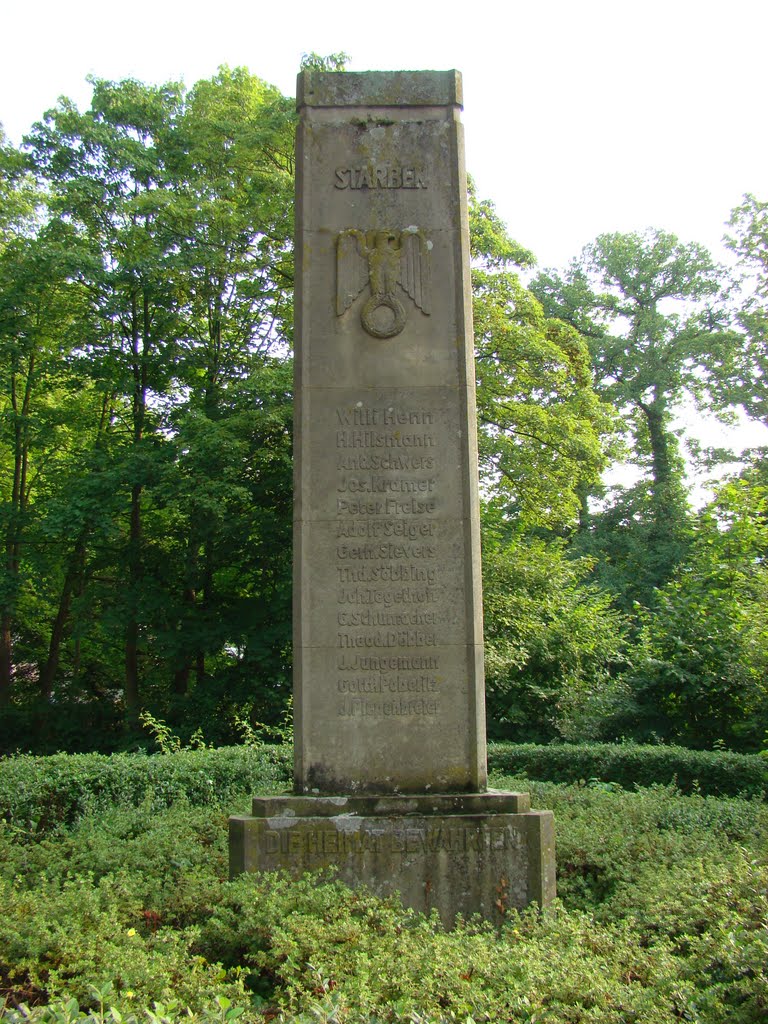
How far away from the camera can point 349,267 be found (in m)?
6.75

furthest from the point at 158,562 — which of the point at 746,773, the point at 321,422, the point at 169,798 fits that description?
the point at 321,422

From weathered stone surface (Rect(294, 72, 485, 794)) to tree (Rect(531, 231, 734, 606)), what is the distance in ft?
70.4

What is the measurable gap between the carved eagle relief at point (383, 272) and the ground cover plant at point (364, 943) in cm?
357

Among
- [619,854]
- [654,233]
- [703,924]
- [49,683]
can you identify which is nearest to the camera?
[703,924]

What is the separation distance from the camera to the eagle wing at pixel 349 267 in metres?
6.71

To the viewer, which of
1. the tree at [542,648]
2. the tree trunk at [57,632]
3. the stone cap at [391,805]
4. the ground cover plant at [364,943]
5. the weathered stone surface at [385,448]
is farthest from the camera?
the tree trunk at [57,632]

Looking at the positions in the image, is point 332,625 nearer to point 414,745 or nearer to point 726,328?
point 414,745

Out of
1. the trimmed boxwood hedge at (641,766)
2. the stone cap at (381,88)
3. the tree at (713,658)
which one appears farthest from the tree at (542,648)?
the stone cap at (381,88)

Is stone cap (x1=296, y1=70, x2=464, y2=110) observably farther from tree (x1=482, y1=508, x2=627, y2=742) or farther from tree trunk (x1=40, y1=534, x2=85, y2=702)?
tree trunk (x1=40, y1=534, x2=85, y2=702)

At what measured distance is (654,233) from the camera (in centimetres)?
3353

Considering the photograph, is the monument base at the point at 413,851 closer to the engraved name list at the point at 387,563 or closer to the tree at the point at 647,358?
the engraved name list at the point at 387,563

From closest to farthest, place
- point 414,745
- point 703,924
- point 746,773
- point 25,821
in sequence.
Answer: point 703,924, point 414,745, point 25,821, point 746,773

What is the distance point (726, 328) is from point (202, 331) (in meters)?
16.9

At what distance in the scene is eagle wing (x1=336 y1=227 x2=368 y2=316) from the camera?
671 cm
